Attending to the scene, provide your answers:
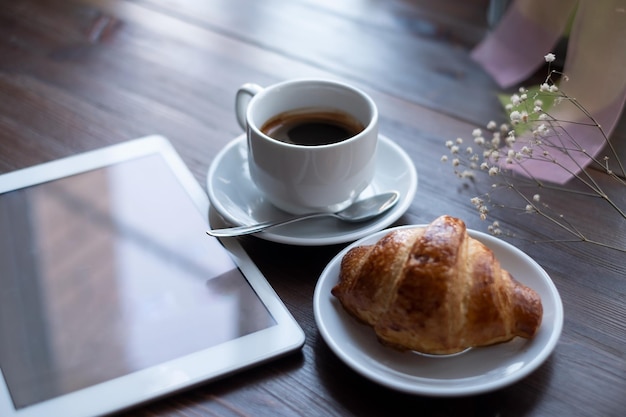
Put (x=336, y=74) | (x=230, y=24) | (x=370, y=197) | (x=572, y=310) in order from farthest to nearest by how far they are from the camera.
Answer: (x=230, y=24) → (x=336, y=74) → (x=370, y=197) → (x=572, y=310)

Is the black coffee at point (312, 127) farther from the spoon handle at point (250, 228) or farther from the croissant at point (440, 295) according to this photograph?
the croissant at point (440, 295)

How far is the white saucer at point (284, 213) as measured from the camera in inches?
31.8

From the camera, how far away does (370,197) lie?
2.84 feet

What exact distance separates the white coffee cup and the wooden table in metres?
0.06

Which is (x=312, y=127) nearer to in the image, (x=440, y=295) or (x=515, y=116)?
(x=515, y=116)

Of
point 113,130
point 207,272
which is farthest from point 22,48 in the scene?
point 207,272

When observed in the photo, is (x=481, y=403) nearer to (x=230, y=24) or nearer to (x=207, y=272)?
(x=207, y=272)

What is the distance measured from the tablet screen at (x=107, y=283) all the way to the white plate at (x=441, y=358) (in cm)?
7

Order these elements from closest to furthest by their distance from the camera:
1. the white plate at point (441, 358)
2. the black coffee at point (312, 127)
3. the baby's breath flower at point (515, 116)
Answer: the white plate at point (441, 358) < the baby's breath flower at point (515, 116) < the black coffee at point (312, 127)

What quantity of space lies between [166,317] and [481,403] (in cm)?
32

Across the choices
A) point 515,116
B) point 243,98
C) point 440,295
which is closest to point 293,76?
point 243,98

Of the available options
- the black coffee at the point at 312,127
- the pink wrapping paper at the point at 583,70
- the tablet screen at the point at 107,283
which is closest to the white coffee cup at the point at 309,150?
the black coffee at the point at 312,127

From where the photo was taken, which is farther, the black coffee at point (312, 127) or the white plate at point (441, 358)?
the black coffee at point (312, 127)

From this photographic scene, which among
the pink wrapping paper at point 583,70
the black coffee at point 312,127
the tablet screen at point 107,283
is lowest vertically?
the tablet screen at point 107,283
